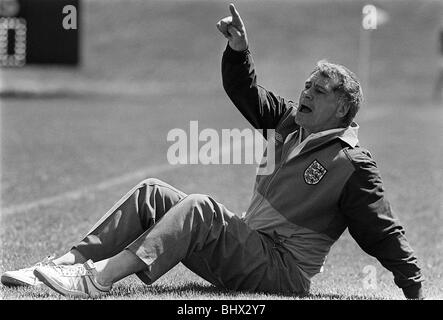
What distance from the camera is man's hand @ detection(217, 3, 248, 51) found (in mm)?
4590

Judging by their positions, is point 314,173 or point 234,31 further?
point 234,31

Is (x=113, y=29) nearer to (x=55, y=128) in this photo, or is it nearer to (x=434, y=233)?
(x=55, y=128)

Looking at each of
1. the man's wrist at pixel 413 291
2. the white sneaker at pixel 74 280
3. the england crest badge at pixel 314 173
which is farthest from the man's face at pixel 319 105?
the white sneaker at pixel 74 280

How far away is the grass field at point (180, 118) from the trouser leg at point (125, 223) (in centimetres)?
23

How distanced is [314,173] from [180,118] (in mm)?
16739

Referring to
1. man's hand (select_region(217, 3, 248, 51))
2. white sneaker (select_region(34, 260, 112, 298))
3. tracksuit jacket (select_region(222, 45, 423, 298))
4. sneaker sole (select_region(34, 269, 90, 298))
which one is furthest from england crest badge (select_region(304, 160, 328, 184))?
sneaker sole (select_region(34, 269, 90, 298))

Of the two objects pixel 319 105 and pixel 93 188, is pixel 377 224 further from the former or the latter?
pixel 93 188

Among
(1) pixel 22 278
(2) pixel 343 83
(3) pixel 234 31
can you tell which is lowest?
(1) pixel 22 278

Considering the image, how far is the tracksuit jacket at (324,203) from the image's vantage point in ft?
14.2

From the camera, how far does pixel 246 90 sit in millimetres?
4750

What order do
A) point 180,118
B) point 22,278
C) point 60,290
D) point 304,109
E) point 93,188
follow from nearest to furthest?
point 60,290, point 22,278, point 304,109, point 93,188, point 180,118

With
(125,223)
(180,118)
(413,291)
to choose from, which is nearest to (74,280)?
(125,223)

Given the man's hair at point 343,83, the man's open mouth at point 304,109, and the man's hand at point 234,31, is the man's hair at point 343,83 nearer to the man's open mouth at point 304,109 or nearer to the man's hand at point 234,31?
the man's open mouth at point 304,109

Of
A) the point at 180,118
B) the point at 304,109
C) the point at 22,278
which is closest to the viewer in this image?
the point at 22,278
